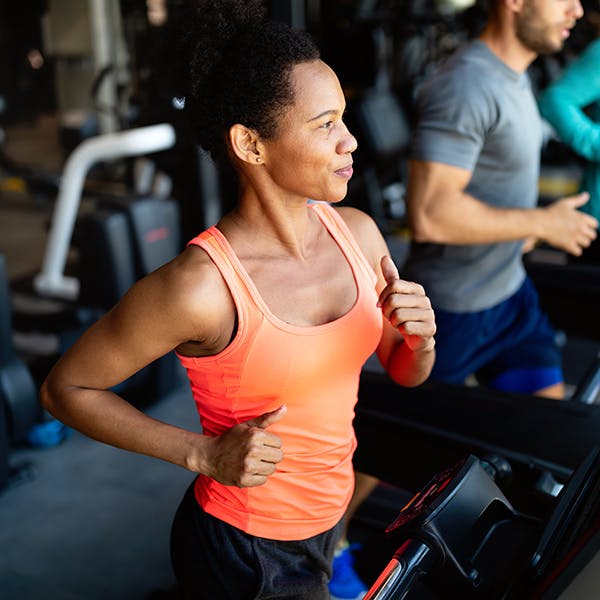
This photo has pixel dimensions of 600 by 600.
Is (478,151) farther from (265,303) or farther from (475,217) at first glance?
(265,303)

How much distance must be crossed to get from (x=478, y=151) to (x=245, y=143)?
3.05 ft

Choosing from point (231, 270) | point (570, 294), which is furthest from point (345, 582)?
point (231, 270)

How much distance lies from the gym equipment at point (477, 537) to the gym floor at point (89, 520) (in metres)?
1.23

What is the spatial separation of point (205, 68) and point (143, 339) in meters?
0.37

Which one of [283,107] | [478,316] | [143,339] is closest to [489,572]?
[143,339]

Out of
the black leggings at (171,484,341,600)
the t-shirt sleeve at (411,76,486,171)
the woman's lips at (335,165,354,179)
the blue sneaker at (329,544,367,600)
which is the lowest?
the blue sneaker at (329,544,367,600)

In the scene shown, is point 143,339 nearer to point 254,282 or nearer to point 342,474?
point 254,282

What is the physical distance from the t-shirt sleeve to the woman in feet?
2.19

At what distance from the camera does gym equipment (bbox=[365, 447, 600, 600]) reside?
902 millimetres

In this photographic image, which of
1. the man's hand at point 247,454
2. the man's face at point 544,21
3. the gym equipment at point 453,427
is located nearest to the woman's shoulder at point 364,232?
the man's hand at point 247,454

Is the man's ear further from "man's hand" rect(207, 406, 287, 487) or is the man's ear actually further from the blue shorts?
the blue shorts

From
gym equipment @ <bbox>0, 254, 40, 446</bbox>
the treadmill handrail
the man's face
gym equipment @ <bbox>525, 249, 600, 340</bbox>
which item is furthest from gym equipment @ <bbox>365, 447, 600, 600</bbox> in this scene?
the treadmill handrail

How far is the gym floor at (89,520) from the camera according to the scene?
2156 millimetres

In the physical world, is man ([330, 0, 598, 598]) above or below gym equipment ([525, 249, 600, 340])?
above
